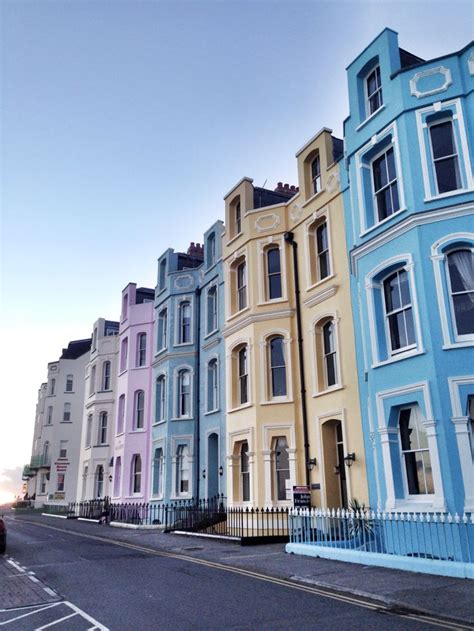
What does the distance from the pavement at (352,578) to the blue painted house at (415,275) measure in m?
2.19

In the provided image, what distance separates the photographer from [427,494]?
12617 millimetres

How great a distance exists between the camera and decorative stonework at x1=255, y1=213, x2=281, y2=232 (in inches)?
839

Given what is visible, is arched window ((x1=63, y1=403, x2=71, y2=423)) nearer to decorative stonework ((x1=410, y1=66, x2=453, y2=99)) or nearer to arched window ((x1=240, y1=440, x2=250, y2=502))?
arched window ((x1=240, y1=440, x2=250, y2=502))

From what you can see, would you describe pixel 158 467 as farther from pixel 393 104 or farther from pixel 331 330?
pixel 393 104

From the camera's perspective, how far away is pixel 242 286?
22.6 meters

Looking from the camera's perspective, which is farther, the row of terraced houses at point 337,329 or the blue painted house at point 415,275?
the row of terraced houses at point 337,329

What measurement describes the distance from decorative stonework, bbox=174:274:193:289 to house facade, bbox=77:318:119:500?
1037 cm

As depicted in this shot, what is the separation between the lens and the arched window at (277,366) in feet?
65.1

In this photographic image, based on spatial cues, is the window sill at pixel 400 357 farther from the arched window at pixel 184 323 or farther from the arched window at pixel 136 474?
the arched window at pixel 136 474

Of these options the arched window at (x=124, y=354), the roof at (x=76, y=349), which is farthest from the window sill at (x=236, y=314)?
the roof at (x=76, y=349)

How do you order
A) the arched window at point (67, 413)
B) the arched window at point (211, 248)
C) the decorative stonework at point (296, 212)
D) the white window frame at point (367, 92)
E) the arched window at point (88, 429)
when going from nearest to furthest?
the white window frame at point (367, 92) < the decorative stonework at point (296, 212) < the arched window at point (211, 248) < the arched window at point (88, 429) < the arched window at point (67, 413)

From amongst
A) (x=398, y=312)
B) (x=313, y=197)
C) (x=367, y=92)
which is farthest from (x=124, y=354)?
(x=398, y=312)

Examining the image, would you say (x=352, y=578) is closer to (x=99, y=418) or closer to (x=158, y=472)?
(x=158, y=472)

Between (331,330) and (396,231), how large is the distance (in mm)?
4970
